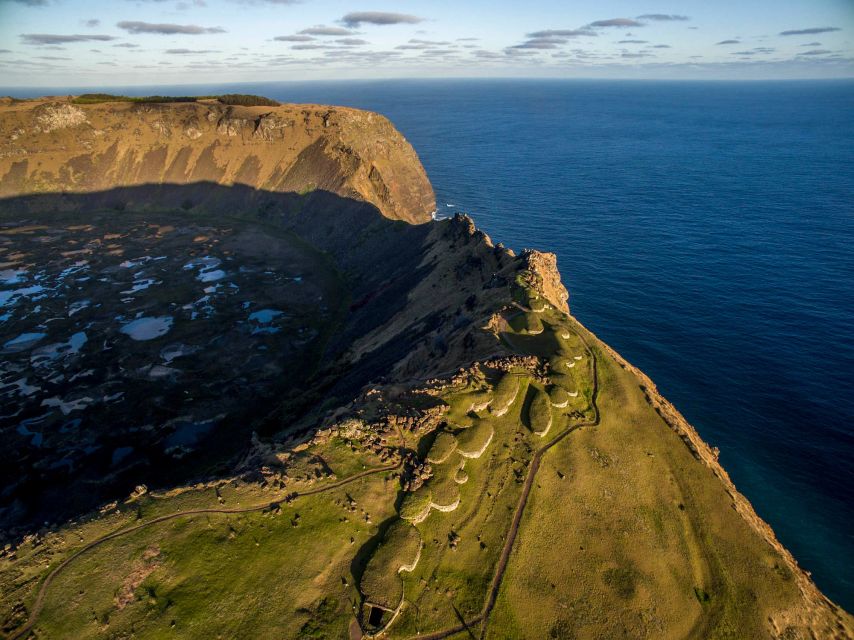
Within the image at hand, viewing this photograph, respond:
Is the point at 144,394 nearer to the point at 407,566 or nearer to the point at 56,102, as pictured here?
the point at 407,566

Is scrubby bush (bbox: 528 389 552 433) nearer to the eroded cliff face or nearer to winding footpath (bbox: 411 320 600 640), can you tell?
winding footpath (bbox: 411 320 600 640)

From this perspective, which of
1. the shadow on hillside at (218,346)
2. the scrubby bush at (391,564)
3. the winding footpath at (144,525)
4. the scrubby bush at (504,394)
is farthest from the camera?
the shadow on hillside at (218,346)

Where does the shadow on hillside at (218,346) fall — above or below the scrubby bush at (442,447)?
below

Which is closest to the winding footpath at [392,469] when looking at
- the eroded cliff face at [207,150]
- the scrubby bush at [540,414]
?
the scrubby bush at [540,414]

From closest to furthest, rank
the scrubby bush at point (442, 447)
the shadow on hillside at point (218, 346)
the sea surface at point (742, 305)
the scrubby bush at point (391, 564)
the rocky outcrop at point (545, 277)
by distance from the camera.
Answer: the scrubby bush at point (391, 564) → the scrubby bush at point (442, 447) → the shadow on hillside at point (218, 346) → the sea surface at point (742, 305) → the rocky outcrop at point (545, 277)

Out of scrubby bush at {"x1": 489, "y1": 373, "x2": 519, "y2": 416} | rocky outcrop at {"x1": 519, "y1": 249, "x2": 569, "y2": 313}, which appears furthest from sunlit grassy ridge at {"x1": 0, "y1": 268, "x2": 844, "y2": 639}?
rocky outcrop at {"x1": 519, "y1": 249, "x2": 569, "y2": 313}

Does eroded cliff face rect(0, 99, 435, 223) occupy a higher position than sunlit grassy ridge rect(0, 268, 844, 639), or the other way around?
eroded cliff face rect(0, 99, 435, 223)

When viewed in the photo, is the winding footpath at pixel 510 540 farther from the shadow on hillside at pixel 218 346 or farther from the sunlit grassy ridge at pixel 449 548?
the shadow on hillside at pixel 218 346
